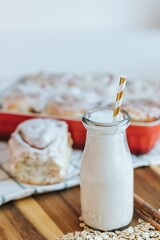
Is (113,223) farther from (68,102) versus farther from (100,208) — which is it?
(68,102)

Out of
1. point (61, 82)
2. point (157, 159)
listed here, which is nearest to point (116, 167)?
point (157, 159)

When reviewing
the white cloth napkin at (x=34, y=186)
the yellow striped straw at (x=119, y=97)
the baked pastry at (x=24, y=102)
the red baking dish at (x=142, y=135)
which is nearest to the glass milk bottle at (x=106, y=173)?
the yellow striped straw at (x=119, y=97)

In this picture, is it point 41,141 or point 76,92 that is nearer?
point 41,141

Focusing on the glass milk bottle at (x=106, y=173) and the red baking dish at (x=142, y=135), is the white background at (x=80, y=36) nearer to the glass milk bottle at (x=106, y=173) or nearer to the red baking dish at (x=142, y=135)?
the red baking dish at (x=142, y=135)

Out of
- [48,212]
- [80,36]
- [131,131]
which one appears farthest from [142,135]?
[80,36]

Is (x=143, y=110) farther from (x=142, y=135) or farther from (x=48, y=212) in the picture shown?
(x=48, y=212)

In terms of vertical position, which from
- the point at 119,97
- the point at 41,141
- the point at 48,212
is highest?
the point at 119,97

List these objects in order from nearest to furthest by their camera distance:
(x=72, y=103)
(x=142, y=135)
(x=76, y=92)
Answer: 1. (x=142, y=135)
2. (x=72, y=103)
3. (x=76, y=92)
